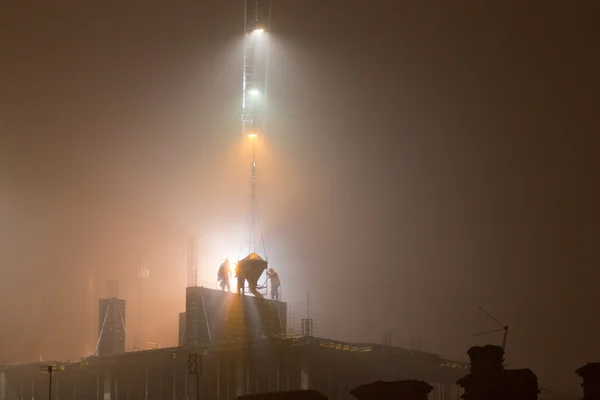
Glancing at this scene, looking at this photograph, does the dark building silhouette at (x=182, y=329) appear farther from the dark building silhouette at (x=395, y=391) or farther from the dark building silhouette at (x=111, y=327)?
the dark building silhouette at (x=395, y=391)

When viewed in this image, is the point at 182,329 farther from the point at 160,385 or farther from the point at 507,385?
the point at 507,385

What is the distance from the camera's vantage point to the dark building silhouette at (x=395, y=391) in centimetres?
6425

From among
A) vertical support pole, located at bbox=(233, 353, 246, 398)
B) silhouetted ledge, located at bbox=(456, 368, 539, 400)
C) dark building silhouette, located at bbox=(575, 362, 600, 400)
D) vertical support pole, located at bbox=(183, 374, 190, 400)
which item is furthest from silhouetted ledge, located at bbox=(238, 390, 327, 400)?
vertical support pole, located at bbox=(183, 374, 190, 400)

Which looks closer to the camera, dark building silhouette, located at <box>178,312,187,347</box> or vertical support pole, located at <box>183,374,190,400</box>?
vertical support pole, located at <box>183,374,190,400</box>

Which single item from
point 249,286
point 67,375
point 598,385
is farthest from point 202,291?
point 598,385

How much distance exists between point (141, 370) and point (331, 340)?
25203 mm

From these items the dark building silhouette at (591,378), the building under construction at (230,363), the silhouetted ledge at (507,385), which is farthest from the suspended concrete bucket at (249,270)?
the dark building silhouette at (591,378)

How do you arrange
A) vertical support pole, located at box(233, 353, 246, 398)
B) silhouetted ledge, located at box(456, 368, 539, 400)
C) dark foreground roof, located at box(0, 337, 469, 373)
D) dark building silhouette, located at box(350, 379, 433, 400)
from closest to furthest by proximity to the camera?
silhouetted ledge, located at box(456, 368, 539, 400)
dark building silhouette, located at box(350, 379, 433, 400)
vertical support pole, located at box(233, 353, 246, 398)
dark foreground roof, located at box(0, 337, 469, 373)

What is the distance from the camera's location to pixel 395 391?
64.4 meters

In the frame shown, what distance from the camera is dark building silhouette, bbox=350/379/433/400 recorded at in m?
64.2

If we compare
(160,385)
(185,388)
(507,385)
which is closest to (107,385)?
(160,385)

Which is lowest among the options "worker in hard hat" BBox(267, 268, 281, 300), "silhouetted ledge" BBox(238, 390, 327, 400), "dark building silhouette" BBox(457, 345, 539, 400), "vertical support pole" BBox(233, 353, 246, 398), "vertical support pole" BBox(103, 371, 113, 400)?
"vertical support pole" BBox(103, 371, 113, 400)

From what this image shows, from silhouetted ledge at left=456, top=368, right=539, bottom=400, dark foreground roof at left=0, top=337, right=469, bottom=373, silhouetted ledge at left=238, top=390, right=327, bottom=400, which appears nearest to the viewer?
silhouetted ledge at left=238, top=390, right=327, bottom=400

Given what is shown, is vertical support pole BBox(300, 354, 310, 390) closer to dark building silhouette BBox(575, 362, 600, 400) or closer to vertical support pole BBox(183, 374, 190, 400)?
vertical support pole BBox(183, 374, 190, 400)
